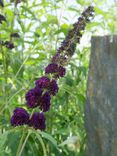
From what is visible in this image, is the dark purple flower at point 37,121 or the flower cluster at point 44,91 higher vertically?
→ the flower cluster at point 44,91

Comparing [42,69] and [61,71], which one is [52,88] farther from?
[42,69]

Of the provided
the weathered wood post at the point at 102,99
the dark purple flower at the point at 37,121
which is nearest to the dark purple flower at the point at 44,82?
the dark purple flower at the point at 37,121

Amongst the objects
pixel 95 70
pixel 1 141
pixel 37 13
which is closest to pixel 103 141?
pixel 95 70

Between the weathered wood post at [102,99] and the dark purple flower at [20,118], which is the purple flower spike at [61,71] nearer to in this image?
the dark purple flower at [20,118]

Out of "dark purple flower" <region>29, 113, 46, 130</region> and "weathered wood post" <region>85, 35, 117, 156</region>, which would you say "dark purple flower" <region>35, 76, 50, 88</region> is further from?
"weathered wood post" <region>85, 35, 117, 156</region>

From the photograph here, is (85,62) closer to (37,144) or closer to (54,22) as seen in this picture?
(54,22)
